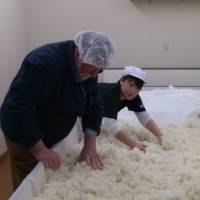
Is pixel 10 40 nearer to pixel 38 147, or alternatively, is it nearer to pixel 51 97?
pixel 51 97

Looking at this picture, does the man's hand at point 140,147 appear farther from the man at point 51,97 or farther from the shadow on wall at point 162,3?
the shadow on wall at point 162,3

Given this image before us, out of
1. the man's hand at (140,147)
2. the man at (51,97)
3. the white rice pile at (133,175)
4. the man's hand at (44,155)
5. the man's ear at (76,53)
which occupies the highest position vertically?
the man's ear at (76,53)

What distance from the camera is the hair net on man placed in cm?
144

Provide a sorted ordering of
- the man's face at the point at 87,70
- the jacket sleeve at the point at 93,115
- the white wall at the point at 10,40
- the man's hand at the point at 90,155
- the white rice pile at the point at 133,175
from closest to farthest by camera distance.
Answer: the white rice pile at the point at 133,175 < the man's face at the point at 87,70 < the man's hand at the point at 90,155 < the jacket sleeve at the point at 93,115 < the white wall at the point at 10,40

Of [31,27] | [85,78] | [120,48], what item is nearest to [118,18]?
[120,48]

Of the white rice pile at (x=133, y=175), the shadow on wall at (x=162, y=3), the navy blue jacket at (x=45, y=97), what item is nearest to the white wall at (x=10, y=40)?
the shadow on wall at (x=162, y=3)

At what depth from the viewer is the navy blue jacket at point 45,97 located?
136cm

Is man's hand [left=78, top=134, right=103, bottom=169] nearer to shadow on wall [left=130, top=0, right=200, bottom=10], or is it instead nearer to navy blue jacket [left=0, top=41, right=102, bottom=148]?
navy blue jacket [left=0, top=41, right=102, bottom=148]

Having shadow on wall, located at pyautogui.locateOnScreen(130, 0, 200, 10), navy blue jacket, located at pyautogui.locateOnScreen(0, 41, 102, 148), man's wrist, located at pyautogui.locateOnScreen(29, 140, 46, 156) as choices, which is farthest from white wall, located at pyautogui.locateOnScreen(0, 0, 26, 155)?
man's wrist, located at pyautogui.locateOnScreen(29, 140, 46, 156)

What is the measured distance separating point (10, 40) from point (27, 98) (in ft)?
A: 7.46

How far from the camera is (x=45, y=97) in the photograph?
1446mm

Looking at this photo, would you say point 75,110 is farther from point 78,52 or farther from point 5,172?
point 5,172

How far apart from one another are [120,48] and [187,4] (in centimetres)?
87

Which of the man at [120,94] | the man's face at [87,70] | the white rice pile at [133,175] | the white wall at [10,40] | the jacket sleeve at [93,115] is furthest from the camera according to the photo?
the white wall at [10,40]
